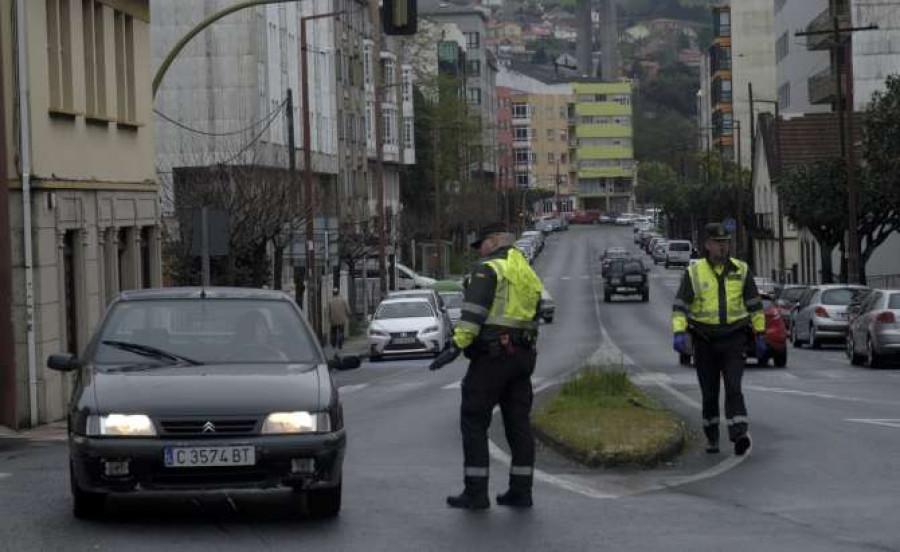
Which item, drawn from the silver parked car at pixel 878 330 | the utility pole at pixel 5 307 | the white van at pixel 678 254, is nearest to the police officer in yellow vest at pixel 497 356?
the utility pole at pixel 5 307

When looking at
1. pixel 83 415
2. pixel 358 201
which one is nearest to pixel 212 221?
pixel 83 415

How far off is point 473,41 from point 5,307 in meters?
141

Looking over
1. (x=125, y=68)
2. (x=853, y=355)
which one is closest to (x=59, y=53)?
(x=125, y=68)

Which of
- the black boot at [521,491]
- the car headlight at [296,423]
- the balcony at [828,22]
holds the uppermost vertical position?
the balcony at [828,22]

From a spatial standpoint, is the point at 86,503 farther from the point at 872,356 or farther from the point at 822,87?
the point at 822,87

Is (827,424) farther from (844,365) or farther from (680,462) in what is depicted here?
(844,365)

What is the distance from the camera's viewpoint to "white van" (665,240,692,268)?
113250mm

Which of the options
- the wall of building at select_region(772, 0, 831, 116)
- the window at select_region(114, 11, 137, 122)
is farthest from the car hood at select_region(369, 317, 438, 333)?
the wall of building at select_region(772, 0, 831, 116)

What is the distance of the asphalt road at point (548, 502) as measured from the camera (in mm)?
10578

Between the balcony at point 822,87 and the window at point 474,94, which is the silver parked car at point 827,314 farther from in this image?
the window at point 474,94

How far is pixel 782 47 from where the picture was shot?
110m

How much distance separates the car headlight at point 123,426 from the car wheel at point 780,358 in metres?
23.2

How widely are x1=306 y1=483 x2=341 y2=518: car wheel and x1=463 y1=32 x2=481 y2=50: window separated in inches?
5916

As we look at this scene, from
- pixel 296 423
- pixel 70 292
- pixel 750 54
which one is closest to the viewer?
pixel 296 423
